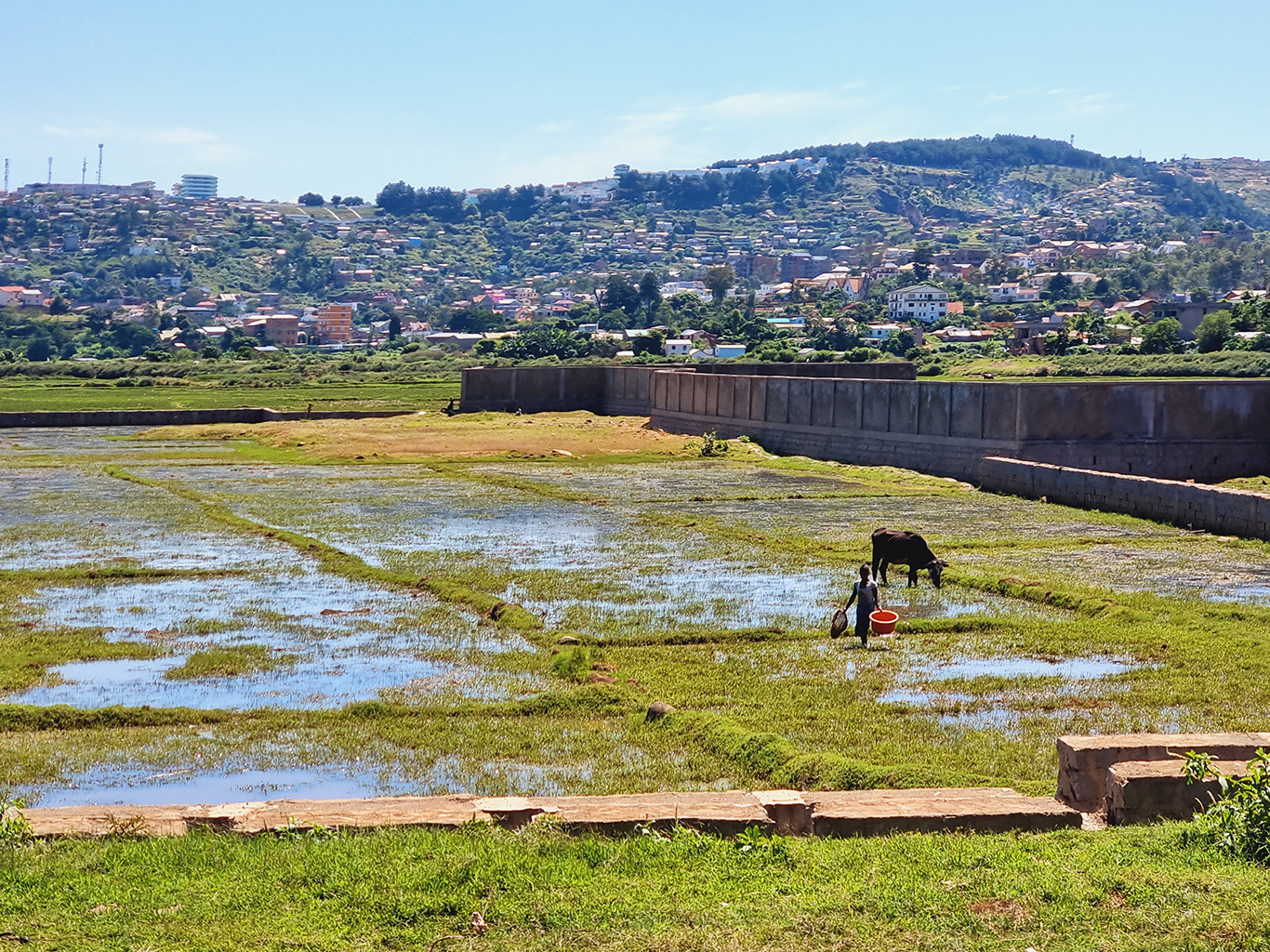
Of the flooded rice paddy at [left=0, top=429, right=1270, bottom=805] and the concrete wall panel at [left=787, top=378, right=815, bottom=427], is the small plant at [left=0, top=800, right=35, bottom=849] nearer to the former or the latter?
the flooded rice paddy at [left=0, top=429, right=1270, bottom=805]

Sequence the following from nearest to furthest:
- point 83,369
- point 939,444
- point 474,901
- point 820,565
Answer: point 474,901, point 820,565, point 939,444, point 83,369

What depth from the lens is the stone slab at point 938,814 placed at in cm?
1020

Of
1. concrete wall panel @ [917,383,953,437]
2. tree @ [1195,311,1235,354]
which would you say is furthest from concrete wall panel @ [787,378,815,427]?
tree @ [1195,311,1235,354]

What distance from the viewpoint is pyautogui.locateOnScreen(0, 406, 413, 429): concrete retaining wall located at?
244ft

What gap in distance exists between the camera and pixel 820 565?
91.1 ft

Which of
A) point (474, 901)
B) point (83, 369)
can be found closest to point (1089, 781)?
point (474, 901)

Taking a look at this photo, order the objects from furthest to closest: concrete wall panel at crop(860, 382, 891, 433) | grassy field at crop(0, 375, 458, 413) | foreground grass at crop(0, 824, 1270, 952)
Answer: grassy field at crop(0, 375, 458, 413)
concrete wall panel at crop(860, 382, 891, 433)
foreground grass at crop(0, 824, 1270, 952)

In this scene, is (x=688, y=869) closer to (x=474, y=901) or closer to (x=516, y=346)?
(x=474, y=901)

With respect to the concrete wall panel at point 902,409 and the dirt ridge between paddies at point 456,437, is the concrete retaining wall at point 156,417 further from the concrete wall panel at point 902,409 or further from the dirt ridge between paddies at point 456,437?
the concrete wall panel at point 902,409

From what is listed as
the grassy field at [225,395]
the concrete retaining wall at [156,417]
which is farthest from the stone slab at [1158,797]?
the grassy field at [225,395]

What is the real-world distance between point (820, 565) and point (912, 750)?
13.7 metres

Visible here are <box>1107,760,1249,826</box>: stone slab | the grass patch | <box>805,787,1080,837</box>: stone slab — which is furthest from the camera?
the grass patch

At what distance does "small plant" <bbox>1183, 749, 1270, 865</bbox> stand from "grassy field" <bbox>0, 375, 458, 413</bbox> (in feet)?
240

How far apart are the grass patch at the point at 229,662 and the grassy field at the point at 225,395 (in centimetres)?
6159
